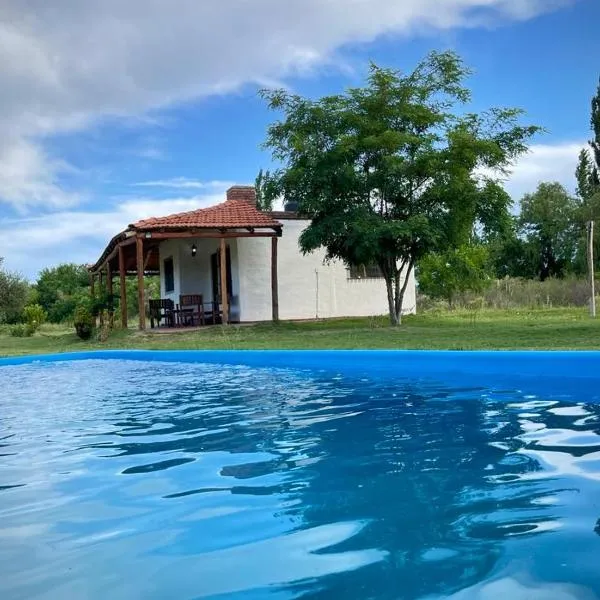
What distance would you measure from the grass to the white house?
1178 millimetres

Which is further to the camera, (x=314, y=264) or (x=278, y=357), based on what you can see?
(x=314, y=264)

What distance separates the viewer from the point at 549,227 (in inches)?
1291

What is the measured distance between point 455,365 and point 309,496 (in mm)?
5511

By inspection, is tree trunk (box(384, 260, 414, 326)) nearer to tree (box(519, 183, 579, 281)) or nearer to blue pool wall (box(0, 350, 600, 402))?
blue pool wall (box(0, 350, 600, 402))

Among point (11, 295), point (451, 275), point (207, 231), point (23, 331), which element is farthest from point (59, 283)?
point (451, 275)

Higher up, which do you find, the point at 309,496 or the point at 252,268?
the point at 252,268

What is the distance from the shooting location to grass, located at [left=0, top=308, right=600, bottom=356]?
10398 mm

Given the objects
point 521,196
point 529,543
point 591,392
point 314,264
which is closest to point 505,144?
point 314,264

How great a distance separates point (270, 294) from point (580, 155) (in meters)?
24.2

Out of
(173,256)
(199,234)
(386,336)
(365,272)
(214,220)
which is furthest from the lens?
(173,256)

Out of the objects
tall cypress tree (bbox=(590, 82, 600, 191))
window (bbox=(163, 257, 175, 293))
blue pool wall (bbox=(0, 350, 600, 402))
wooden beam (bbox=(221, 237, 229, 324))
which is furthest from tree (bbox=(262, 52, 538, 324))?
tall cypress tree (bbox=(590, 82, 600, 191))

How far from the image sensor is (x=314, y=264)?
1905cm

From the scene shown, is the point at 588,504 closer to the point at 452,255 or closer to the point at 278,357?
the point at 278,357

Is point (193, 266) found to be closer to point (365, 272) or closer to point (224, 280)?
point (224, 280)
